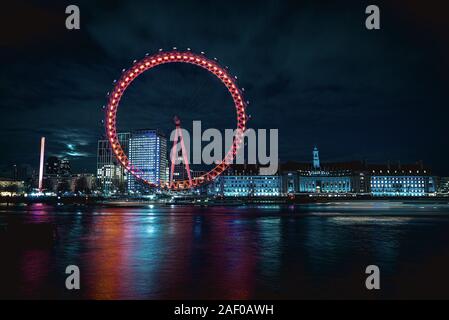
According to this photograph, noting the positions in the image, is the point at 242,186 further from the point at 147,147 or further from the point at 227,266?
the point at 227,266

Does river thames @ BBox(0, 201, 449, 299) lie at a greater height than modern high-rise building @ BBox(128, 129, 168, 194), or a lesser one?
lesser

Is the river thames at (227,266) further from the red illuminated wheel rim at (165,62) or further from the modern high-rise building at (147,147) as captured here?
the modern high-rise building at (147,147)

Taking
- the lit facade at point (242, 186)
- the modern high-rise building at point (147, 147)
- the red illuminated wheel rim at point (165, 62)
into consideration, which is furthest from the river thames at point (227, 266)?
the lit facade at point (242, 186)

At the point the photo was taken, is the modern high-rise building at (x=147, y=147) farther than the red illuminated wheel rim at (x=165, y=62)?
Yes

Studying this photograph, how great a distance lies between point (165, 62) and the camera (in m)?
55.8

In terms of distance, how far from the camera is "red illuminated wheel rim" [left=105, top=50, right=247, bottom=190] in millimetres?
54938

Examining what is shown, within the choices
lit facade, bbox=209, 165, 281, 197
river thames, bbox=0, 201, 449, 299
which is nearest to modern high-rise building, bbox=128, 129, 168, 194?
lit facade, bbox=209, 165, 281, 197

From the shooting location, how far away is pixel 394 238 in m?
22.8

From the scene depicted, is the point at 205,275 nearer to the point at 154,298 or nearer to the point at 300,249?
the point at 154,298

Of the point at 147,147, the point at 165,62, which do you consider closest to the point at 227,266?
the point at 165,62

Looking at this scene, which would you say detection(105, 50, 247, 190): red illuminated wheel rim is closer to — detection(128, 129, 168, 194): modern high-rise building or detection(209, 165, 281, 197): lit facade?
detection(128, 129, 168, 194): modern high-rise building

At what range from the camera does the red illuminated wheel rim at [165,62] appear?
54.9 meters
